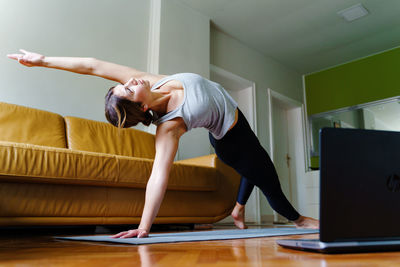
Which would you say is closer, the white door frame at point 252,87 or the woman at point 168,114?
the woman at point 168,114

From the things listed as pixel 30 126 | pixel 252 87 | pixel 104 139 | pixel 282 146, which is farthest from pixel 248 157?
pixel 282 146

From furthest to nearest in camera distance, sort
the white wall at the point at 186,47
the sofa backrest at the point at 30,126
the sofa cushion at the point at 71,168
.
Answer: the white wall at the point at 186,47, the sofa backrest at the point at 30,126, the sofa cushion at the point at 71,168

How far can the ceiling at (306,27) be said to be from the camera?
402 centimetres

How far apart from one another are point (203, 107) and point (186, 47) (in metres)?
2.57

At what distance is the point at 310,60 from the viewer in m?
5.44

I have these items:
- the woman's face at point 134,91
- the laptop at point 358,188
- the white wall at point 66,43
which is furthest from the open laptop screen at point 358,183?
the white wall at point 66,43

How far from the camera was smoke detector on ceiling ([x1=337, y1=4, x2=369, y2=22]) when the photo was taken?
13.3 ft

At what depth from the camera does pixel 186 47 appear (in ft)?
12.6

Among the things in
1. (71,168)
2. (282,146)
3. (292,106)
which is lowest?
(71,168)

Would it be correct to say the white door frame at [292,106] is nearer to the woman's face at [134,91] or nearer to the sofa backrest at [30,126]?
the sofa backrest at [30,126]

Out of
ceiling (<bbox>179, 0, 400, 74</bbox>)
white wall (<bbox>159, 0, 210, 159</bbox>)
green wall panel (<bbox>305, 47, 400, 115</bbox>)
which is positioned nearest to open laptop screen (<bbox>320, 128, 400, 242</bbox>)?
white wall (<bbox>159, 0, 210, 159</bbox>)

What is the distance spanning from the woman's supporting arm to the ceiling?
2.94m

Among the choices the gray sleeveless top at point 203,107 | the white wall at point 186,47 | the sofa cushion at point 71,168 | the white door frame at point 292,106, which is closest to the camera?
the gray sleeveless top at point 203,107

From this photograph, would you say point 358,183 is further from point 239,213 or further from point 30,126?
point 30,126
